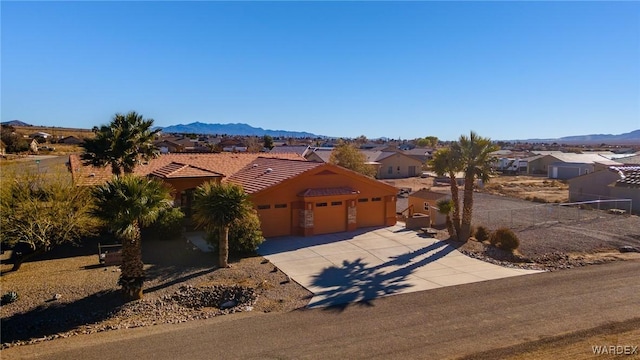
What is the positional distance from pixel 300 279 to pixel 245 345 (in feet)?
21.1

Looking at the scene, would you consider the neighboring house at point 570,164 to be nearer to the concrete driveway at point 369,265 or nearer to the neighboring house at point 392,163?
the neighboring house at point 392,163

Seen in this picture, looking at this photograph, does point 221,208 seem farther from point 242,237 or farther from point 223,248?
point 242,237

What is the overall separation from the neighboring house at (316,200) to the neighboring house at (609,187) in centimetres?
2382

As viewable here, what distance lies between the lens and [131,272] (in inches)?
658

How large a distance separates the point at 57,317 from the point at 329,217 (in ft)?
52.6

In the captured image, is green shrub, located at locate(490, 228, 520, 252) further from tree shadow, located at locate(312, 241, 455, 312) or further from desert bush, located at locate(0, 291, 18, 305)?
desert bush, located at locate(0, 291, 18, 305)

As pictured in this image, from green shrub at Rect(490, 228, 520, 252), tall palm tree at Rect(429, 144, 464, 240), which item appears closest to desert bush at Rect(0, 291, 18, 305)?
tall palm tree at Rect(429, 144, 464, 240)

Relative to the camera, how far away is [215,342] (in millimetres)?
13094

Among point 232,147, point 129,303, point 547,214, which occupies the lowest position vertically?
point 129,303

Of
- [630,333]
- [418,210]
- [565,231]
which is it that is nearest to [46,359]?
[630,333]

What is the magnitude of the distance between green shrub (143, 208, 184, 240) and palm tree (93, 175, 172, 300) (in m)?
8.80

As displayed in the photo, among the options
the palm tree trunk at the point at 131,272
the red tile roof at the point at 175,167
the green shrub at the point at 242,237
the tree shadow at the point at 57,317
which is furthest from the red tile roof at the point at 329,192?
the tree shadow at the point at 57,317

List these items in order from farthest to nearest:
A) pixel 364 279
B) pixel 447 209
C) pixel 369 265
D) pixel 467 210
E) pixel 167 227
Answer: pixel 447 209
pixel 167 227
pixel 467 210
pixel 369 265
pixel 364 279

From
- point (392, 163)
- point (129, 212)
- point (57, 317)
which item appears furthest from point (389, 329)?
point (392, 163)
